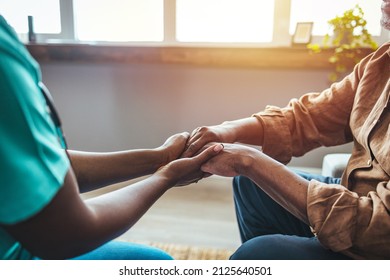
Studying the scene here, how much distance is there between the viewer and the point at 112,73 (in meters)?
2.43

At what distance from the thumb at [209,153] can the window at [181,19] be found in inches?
55.2

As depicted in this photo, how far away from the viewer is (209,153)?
3.34ft

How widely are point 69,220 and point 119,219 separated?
13 cm

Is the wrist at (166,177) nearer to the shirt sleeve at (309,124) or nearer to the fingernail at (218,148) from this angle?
the fingernail at (218,148)

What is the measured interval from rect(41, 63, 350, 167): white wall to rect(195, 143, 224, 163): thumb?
1330 mm

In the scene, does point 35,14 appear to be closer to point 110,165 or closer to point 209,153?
point 110,165

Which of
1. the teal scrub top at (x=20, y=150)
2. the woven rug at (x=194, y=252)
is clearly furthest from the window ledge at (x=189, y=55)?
the teal scrub top at (x=20, y=150)

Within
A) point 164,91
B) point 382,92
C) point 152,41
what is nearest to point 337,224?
point 382,92

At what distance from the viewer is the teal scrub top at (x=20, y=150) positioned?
43 cm

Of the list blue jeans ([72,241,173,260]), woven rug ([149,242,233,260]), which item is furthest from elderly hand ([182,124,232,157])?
woven rug ([149,242,233,260])

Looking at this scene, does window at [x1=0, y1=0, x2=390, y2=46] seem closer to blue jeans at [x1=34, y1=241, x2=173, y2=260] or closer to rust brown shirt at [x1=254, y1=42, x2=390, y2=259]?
rust brown shirt at [x1=254, y1=42, x2=390, y2=259]

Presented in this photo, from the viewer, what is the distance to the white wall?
2252 millimetres

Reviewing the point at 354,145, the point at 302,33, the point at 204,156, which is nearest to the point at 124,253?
the point at 204,156
